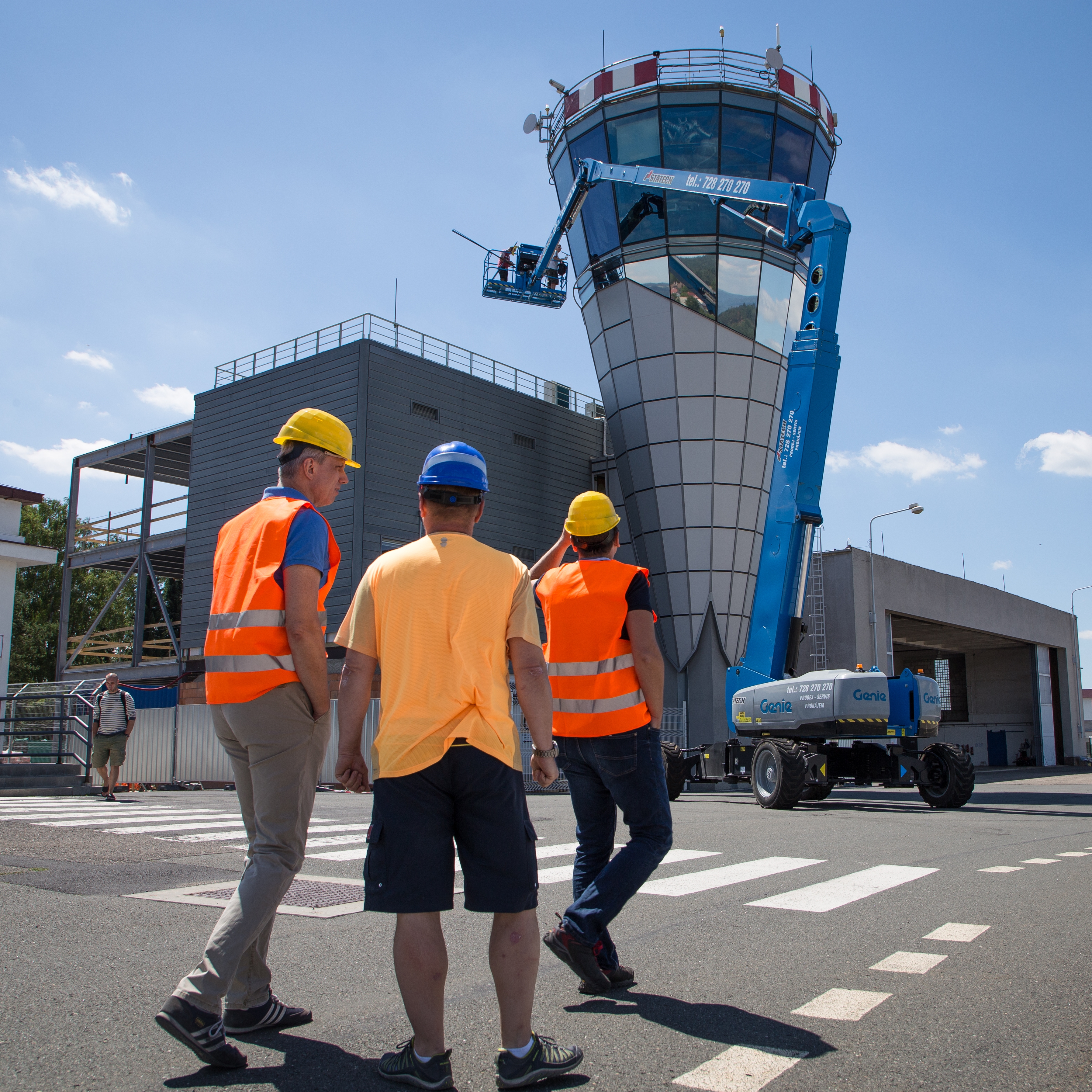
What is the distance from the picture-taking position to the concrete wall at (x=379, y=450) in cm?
2392

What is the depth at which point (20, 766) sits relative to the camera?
15781 millimetres

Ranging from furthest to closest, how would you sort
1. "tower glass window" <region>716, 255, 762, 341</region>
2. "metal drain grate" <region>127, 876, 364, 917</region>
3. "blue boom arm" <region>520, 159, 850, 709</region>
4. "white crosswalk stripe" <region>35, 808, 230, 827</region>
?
"tower glass window" <region>716, 255, 762, 341</region>, "blue boom arm" <region>520, 159, 850, 709</region>, "white crosswalk stripe" <region>35, 808, 230, 827</region>, "metal drain grate" <region>127, 876, 364, 917</region>

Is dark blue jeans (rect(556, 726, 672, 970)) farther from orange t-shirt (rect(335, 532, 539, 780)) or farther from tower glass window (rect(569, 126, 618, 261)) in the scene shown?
tower glass window (rect(569, 126, 618, 261))

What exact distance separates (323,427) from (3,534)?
2838 centimetres

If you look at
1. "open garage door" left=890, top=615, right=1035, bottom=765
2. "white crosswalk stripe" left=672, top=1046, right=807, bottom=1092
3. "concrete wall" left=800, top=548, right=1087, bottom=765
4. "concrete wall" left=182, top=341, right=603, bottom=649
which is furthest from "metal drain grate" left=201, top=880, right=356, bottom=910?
"open garage door" left=890, top=615, right=1035, bottom=765

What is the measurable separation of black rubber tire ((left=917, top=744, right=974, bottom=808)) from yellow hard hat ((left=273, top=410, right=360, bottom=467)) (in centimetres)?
1242

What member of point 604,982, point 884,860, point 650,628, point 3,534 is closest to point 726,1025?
point 604,982

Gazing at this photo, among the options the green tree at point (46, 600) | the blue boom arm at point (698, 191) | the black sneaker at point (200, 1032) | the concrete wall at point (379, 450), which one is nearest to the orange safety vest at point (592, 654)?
the black sneaker at point (200, 1032)

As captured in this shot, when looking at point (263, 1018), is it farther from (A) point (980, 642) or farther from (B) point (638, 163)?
(A) point (980, 642)

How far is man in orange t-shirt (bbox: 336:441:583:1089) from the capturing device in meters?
2.71

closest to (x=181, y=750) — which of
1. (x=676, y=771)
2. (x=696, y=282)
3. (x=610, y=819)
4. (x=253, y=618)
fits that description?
(x=676, y=771)

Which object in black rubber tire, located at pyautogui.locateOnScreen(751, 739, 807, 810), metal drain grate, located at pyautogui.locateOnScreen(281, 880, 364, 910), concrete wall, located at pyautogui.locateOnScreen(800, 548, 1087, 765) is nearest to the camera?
metal drain grate, located at pyautogui.locateOnScreen(281, 880, 364, 910)

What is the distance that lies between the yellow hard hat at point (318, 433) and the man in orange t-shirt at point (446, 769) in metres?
0.79

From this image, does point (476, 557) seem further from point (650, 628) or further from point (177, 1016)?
point (177, 1016)
